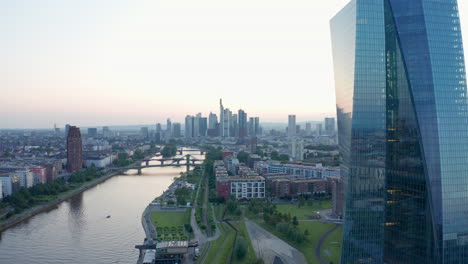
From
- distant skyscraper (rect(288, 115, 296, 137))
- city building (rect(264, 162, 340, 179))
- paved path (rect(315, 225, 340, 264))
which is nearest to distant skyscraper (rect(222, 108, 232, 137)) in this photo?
distant skyscraper (rect(288, 115, 296, 137))

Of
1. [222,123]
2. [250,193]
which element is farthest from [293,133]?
[250,193]

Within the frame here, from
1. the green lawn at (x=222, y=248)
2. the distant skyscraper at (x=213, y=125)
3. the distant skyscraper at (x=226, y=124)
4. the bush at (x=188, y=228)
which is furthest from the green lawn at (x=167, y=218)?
the distant skyscraper at (x=213, y=125)

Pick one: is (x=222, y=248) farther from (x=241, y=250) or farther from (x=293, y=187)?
(x=293, y=187)

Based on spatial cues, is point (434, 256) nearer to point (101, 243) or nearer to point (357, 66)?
point (357, 66)

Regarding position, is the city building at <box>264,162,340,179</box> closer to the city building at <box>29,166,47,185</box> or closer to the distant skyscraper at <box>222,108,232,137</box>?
the city building at <box>29,166,47,185</box>

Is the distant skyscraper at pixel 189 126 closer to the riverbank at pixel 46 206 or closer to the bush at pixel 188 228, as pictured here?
the riverbank at pixel 46 206

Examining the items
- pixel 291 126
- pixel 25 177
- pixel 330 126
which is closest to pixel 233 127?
pixel 291 126
